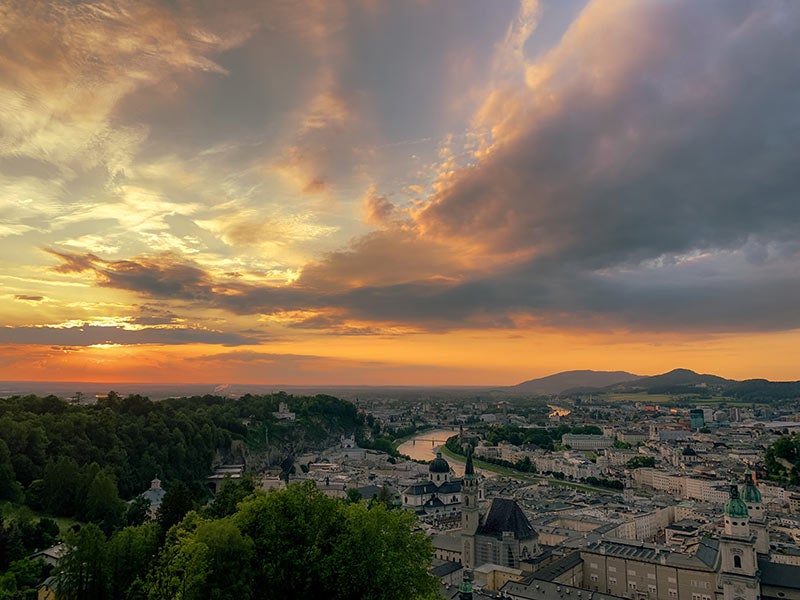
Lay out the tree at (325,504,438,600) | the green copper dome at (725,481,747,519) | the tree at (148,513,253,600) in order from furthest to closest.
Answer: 1. the green copper dome at (725,481,747,519)
2. the tree at (325,504,438,600)
3. the tree at (148,513,253,600)

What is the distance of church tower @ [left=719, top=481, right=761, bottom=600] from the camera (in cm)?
2958

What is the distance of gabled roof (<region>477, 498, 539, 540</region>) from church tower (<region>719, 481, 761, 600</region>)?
1403cm

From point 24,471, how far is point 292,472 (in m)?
53.2

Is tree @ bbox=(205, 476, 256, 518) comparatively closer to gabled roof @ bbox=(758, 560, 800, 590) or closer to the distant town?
the distant town

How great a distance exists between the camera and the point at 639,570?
35844 millimetres

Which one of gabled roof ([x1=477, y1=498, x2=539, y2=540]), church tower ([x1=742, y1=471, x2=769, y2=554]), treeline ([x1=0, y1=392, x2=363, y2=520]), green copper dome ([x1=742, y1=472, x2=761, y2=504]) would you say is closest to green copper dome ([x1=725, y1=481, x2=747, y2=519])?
church tower ([x1=742, y1=471, x2=769, y2=554])

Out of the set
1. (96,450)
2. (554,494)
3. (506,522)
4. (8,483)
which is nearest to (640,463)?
(554,494)

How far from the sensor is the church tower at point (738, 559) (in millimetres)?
29578

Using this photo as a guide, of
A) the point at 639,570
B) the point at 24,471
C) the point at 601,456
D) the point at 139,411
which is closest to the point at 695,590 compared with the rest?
the point at 639,570

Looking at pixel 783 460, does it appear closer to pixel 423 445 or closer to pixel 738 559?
pixel 738 559

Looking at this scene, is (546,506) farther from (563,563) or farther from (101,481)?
(101,481)

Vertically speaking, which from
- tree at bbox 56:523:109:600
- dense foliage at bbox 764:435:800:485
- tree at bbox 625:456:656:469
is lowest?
tree at bbox 625:456:656:469

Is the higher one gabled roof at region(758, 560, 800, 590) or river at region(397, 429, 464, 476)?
gabled roof at region(758, 560, 800, 590)

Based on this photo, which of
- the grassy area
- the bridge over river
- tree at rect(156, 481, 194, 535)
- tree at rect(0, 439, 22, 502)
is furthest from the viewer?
the bridge over river
